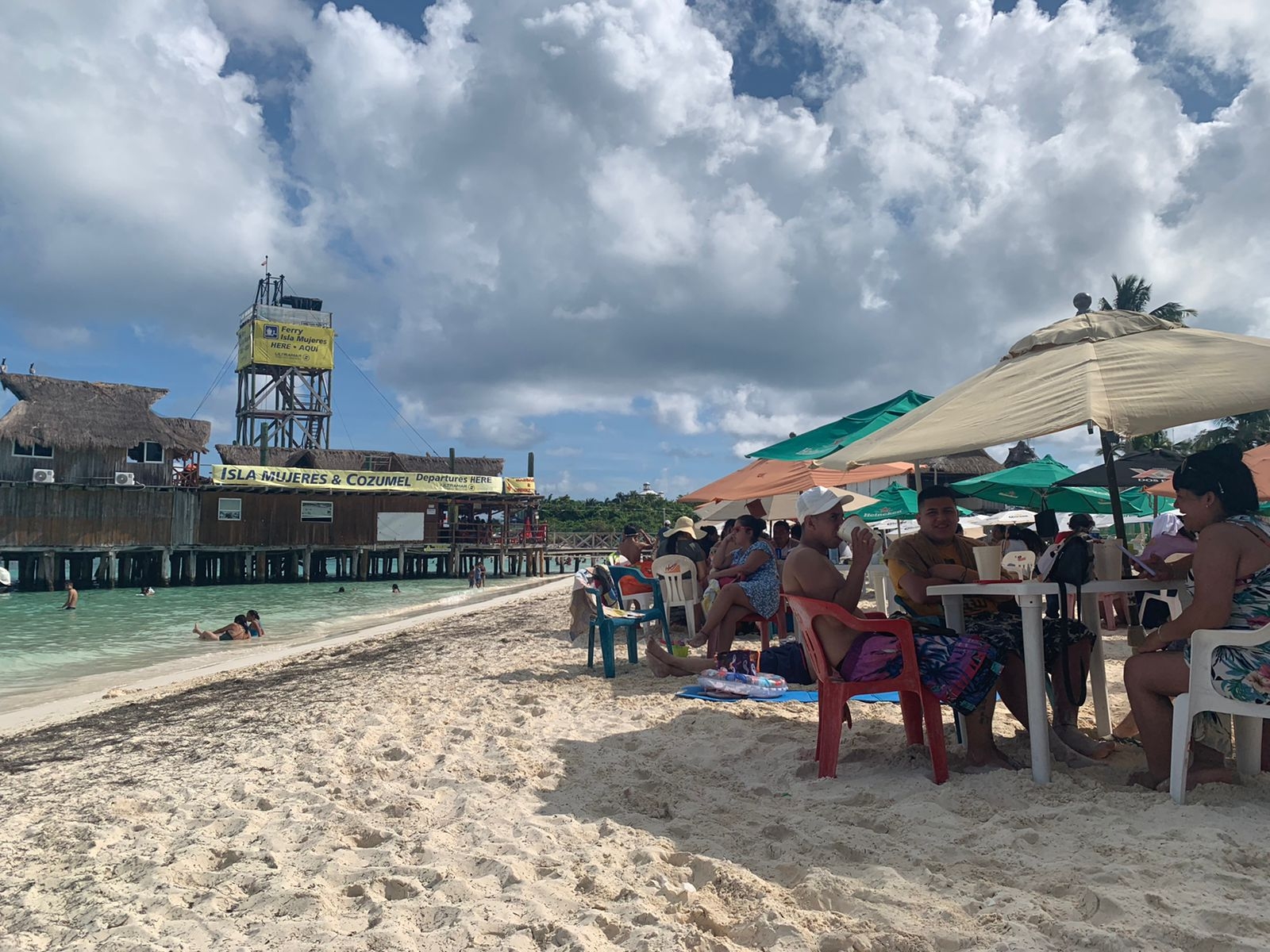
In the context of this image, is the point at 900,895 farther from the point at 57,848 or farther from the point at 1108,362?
the point at 57,848

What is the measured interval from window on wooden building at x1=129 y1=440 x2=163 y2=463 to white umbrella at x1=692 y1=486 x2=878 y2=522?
2807 cm

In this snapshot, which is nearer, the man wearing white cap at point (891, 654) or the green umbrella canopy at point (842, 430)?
the man wearing white cap at point (891, 654)

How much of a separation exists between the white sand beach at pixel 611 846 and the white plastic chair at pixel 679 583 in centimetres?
243

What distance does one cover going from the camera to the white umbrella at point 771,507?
26.9ft

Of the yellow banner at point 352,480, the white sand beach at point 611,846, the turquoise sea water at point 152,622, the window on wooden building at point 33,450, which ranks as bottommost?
the turquoise sea water at point 152,622

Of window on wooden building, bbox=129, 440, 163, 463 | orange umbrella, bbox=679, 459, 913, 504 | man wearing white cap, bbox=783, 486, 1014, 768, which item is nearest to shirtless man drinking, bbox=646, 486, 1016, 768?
→ man wearing white cap, bbox=783, 486, 1014, 768

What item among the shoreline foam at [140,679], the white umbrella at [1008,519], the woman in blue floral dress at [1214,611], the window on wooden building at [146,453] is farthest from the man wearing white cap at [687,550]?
the window on wooden building at [146,453]

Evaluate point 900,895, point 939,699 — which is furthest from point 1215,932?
point 939,699

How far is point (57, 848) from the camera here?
2.79m

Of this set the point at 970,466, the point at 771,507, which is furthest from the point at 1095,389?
the point at 970,466

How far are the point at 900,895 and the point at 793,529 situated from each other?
705 centimetres

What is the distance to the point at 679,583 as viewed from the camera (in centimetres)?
697

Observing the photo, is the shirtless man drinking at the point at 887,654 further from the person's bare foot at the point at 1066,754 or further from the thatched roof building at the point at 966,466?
the thatched roof building at the point at 966,466

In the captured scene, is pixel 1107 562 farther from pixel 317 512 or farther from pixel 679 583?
pixel 317 512
